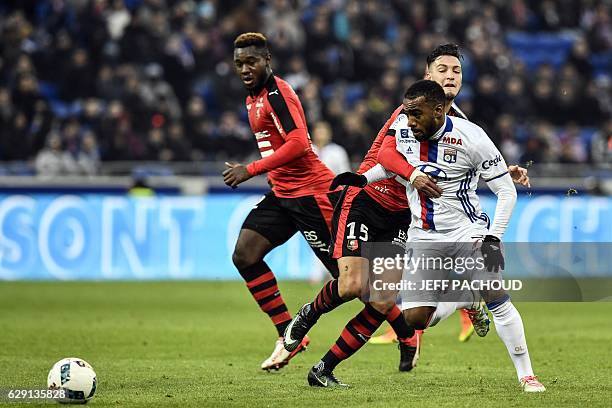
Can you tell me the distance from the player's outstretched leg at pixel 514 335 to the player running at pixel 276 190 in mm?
1755

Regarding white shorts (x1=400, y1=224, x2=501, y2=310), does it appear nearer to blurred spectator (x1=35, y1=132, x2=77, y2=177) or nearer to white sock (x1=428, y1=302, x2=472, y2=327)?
white sock (x1=428, y1=302, x2=472, y2=327)

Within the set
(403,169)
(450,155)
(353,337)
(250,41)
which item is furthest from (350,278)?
(250,41)

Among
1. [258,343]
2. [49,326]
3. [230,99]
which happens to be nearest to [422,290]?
[258,343]

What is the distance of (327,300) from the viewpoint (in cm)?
819

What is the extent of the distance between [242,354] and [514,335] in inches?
133

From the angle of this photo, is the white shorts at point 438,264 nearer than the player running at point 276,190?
Yes

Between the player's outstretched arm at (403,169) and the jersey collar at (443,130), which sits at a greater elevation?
the jersey collar at (443,130)

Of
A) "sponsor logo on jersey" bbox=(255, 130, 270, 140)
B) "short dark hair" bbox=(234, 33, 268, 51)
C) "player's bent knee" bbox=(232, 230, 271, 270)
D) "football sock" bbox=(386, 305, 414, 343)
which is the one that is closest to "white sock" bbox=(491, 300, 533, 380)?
"football sock" bbox=(386, 305, 414, 343)

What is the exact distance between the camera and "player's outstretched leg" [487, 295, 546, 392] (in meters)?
7.40

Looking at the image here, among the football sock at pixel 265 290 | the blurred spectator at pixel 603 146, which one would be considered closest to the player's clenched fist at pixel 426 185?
the football sock at pixel 265 290

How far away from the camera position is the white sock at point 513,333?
7.40m

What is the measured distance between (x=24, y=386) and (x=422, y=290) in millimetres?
2704

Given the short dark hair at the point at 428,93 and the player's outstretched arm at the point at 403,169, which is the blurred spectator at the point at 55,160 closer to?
the player's outstretched arm at the point at 403,169

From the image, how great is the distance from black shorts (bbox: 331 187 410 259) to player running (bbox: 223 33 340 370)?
0.58 meters
